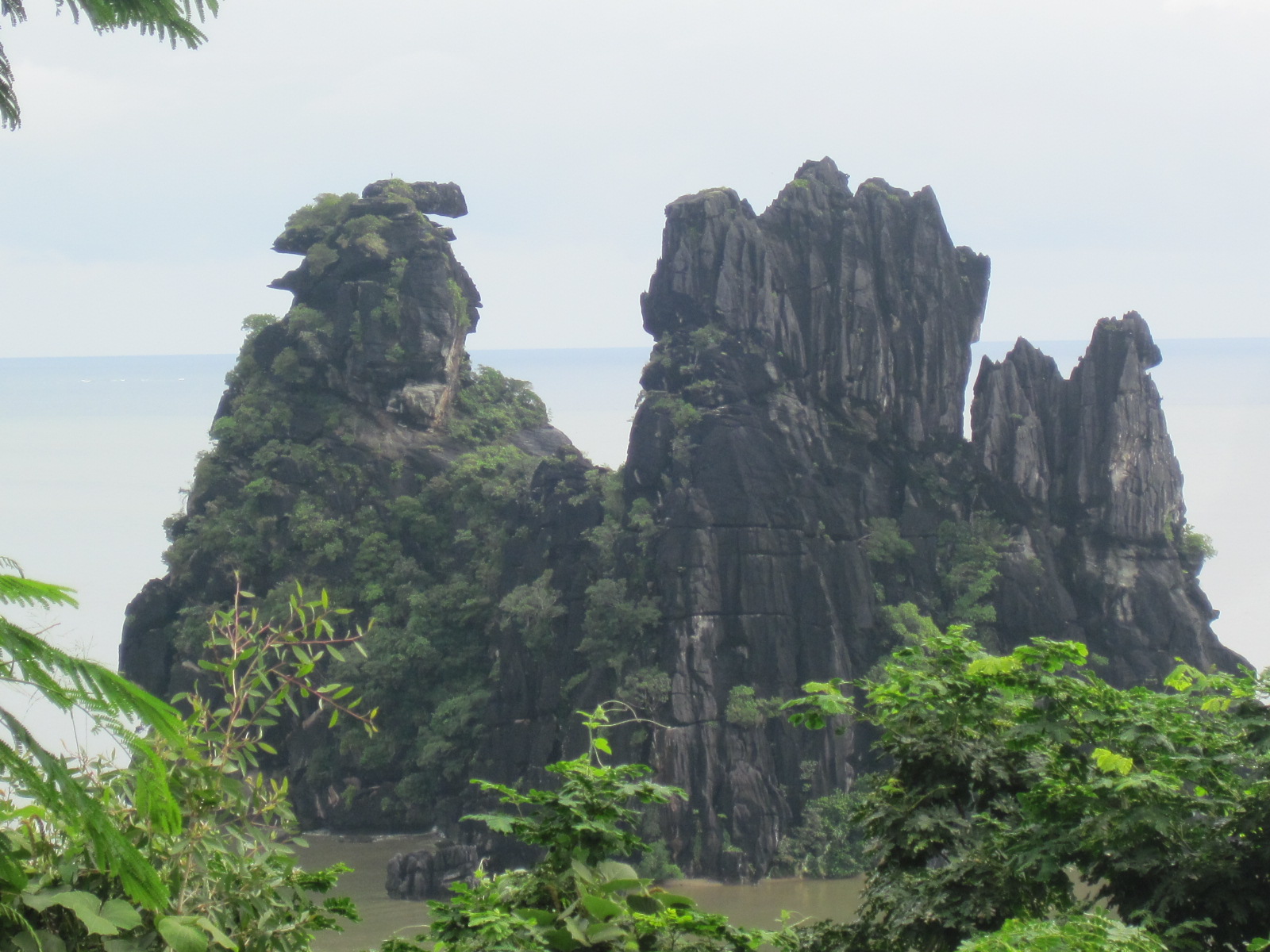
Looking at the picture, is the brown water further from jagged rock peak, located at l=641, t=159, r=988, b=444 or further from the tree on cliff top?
the tree on cliff top

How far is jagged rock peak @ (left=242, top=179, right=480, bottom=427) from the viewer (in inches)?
1226

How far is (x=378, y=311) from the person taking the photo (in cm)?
3089

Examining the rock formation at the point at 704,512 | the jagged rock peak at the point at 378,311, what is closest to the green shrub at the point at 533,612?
the rock formation at the point at 704,512

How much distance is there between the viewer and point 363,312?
103 feet

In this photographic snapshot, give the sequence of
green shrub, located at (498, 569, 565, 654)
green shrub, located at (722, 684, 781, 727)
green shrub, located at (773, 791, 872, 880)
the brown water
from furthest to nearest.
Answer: green shrub, located at (498, 569, 565, 654), green shrub, located at (722, 684, 781, 727), green shrub, located at (773, 791, 872, 880), the brown water

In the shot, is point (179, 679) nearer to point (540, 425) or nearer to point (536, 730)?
point (536, 730)

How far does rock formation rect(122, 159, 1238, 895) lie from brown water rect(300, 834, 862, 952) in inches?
48.8

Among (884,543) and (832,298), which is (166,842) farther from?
(832,298)

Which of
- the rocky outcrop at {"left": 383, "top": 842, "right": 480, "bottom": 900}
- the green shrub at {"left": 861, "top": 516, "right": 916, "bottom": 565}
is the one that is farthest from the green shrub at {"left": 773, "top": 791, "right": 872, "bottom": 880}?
the rocky outcrop at {"left": 383, "top": 842, "right": 480, "bottom": 900}

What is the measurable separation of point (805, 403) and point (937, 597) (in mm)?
5765

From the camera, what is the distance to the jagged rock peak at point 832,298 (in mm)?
28578

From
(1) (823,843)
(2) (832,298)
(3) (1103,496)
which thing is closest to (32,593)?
(1) (823,843)

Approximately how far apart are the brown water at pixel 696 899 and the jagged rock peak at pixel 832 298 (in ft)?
37.3

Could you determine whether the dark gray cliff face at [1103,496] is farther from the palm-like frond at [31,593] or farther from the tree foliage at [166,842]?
the palm-like frond at [31,593]
